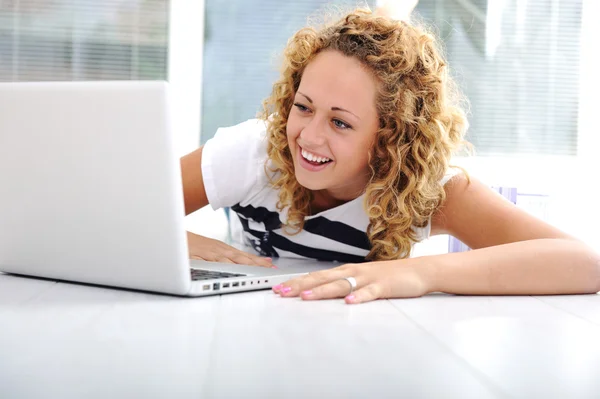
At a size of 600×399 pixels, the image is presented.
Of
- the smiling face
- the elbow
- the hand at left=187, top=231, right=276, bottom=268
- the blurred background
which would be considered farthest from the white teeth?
the blurred background

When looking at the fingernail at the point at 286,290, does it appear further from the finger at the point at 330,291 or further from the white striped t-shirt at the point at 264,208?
the white striped t-shirt at the point at 264,208

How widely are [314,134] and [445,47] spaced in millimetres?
2303

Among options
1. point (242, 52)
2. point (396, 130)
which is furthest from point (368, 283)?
point (242, 52)

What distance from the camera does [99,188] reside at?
111 centimetres

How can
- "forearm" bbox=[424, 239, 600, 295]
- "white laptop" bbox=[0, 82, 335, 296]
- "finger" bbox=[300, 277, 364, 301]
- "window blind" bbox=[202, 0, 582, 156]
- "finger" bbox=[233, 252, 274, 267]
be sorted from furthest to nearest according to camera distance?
"window blind" bbox=[202, 0, 582, 156], "finger" bbox=[233, 252, 274, 267], "forearm" bbox=[424, 239, 600, 295], "finger" bbox=[300, 277, 364, 301], "white laptop" bbox=[0, 82, 335, 296]

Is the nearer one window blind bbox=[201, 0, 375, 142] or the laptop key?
the laptop key

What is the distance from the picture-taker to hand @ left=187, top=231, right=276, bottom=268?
1.50 meters

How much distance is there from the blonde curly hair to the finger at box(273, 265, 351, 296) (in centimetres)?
44

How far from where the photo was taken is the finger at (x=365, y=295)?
45.1 inches

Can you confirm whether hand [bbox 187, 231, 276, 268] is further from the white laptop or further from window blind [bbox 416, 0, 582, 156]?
window blind [bbox 416, 0, 582, 156]

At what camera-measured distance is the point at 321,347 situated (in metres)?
0.85

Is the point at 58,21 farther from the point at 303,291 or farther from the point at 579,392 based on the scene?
the point at 579,392

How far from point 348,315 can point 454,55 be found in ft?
9.65

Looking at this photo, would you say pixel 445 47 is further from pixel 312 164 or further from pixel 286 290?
pixel 286 290
